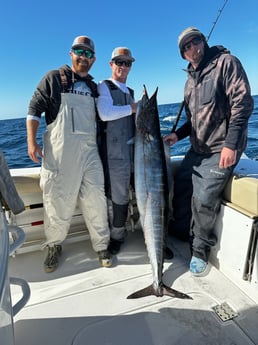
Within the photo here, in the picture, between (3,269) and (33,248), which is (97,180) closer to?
(33,248)

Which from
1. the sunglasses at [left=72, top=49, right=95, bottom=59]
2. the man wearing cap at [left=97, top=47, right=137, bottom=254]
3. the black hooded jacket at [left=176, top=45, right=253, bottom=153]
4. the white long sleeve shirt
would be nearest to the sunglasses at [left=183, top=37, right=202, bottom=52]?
the black hooded jacket at [left=176, top=45, right=253, bottom=153]

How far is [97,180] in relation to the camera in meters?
2.53

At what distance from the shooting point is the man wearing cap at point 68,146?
2.34 m

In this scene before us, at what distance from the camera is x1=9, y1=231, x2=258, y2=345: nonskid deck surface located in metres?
1.77

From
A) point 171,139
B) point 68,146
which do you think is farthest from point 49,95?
point 171,139

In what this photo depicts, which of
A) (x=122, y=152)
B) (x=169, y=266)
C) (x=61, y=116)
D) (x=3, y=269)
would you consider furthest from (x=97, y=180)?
(x=3, y=269)

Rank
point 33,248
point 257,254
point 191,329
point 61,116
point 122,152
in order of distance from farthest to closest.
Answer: point 33,248
point 122,152
point 61,116
point 257,254
point 191,329

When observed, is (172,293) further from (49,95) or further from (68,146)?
(49,95)

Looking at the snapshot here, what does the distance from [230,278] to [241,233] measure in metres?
0.50

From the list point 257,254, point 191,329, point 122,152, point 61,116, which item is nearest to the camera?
point 191,329

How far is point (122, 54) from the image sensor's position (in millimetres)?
2451

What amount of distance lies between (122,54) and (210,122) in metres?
1.03

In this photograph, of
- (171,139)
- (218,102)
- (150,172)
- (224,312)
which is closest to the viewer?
(224,312)

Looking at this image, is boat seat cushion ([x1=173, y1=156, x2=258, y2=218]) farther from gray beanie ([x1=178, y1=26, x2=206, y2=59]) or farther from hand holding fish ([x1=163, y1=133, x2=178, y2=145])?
gray beanie ([x1=178, y1=26, x2=206, y2=59])
